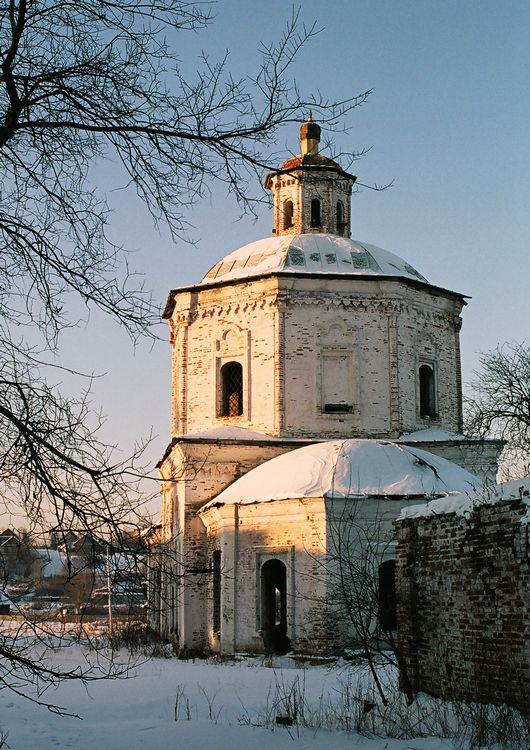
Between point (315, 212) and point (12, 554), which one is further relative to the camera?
point (315, 212)

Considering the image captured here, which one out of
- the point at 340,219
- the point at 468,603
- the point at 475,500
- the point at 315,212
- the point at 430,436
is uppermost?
the point at 315,212

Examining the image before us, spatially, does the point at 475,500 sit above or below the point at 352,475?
below

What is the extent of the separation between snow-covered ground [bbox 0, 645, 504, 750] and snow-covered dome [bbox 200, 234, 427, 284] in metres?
9.90

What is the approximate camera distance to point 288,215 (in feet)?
82.2

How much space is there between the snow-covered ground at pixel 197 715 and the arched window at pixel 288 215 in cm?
1272

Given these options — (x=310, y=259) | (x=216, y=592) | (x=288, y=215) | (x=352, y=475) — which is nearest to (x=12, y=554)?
(x=352, y=475)

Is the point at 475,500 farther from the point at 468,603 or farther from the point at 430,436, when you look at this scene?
the point at 430,436

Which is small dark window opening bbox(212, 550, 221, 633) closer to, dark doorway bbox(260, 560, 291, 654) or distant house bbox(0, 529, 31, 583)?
dark doorway bbox(260, 560, 291, 654)

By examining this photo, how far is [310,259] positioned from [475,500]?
14.0 meters

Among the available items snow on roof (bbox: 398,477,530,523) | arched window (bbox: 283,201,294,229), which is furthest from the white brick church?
snow on roof (bbox: 398,477,530,523)

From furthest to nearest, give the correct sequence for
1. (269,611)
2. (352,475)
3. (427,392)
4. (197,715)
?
(427,392)
(269,611)
(352,475)
(197,715)

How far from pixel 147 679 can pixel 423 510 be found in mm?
7079

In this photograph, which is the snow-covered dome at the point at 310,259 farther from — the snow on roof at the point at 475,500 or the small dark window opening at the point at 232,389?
the snow on roof at the point at 475,500

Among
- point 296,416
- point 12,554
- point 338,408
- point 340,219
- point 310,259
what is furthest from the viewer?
point 340,219
